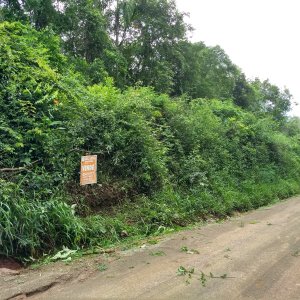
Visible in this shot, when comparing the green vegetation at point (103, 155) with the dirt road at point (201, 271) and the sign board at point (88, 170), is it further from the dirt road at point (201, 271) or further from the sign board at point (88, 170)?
the dirt road at point (201, 271)

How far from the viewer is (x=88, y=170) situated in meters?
6.58

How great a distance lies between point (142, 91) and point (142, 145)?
10.0 feet

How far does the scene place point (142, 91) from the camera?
10891 mm

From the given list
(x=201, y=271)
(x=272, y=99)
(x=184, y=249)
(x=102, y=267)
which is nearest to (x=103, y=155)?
(x=184, y=249)

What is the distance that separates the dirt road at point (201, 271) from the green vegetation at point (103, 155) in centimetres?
Answer: 112

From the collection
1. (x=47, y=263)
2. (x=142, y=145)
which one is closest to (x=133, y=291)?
(x=47, y=263)

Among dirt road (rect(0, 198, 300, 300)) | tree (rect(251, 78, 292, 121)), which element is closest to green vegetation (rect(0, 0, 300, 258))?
dirt road (rect(0, 198, 300, 300))

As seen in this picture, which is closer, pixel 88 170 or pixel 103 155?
pixel 88 170

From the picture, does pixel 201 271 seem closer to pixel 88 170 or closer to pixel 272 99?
pixel 88 170

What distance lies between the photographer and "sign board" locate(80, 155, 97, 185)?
646cm

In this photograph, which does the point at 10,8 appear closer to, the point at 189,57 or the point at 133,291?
the point at 189,57

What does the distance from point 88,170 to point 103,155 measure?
1.38m

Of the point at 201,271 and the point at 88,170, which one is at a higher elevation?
the point at 88,170

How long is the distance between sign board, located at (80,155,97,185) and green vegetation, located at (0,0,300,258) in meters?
0.34
